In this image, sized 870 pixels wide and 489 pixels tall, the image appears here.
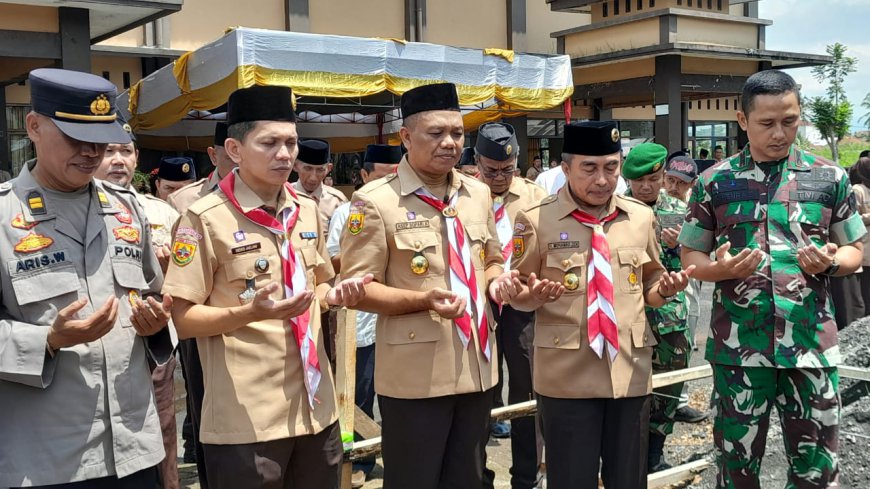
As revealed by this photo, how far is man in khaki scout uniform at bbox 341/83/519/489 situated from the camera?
332cm

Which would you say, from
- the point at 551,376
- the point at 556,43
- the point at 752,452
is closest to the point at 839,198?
the point at 752,452

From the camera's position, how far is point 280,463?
9.87 feet

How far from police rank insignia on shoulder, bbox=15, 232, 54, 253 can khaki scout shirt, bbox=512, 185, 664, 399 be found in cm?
200

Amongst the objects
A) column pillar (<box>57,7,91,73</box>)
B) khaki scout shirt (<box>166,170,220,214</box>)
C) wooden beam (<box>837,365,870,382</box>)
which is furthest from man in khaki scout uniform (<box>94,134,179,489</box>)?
column pillar (<box>57,7,91,73</box>)

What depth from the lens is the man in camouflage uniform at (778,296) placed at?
11.1 feet

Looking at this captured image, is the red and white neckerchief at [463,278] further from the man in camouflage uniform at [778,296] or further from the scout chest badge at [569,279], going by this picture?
the man in camouflage uniform at [778,296]

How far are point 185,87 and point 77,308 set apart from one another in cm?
782

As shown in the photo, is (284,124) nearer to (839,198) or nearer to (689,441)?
(839,198)

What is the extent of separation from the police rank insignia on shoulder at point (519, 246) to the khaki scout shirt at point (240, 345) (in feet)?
3.68

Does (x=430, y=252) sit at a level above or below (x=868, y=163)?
below

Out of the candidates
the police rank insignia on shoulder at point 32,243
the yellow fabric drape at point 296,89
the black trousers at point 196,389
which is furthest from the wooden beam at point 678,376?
the yellow fabric drape at point 296,89

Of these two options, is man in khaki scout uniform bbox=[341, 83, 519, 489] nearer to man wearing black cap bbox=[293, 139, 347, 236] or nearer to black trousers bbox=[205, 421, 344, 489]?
black trousers bbox=[205, 421, 344, 489]

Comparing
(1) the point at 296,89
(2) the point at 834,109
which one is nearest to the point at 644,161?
(1) the point at 296,89

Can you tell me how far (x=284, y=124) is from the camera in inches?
121
